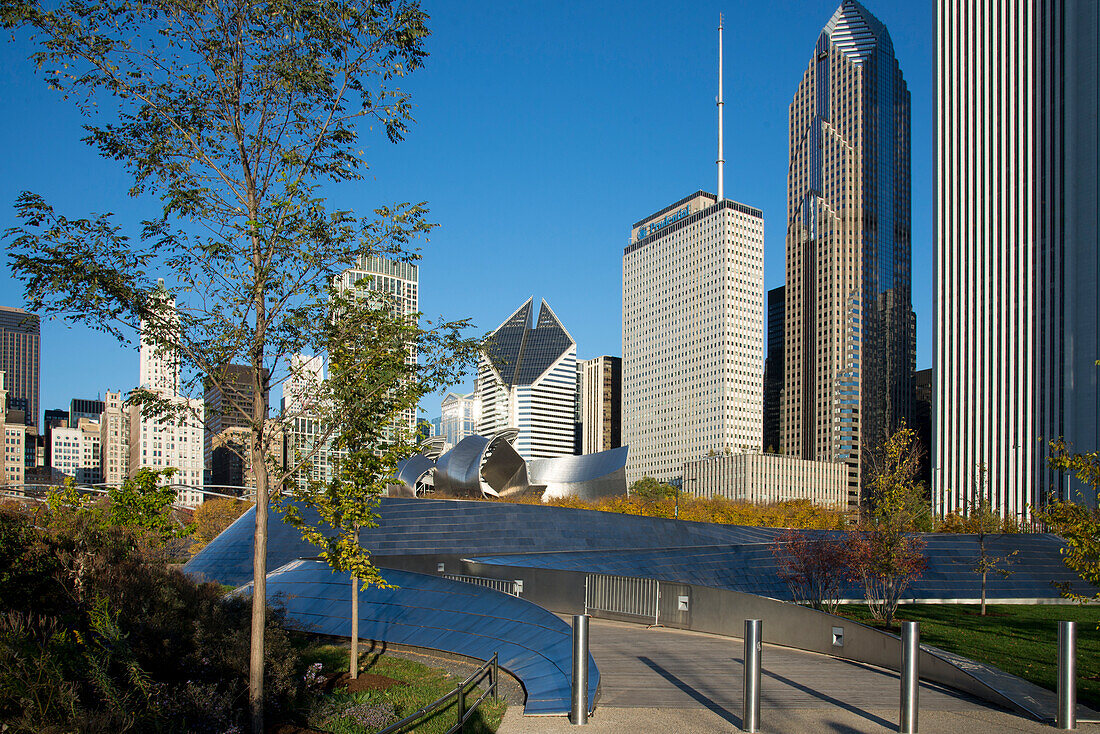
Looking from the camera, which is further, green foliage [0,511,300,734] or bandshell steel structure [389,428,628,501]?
bandshell steel structure [389,428,628,501]

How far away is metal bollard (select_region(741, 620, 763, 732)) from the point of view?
953 centimetres

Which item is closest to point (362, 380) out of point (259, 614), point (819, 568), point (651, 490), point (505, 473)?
point (259, 614)

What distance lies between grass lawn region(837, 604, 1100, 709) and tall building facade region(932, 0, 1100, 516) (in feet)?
271

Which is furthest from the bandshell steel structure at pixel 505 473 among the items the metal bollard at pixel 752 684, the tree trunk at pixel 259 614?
the metal bollard at pixel 752 684

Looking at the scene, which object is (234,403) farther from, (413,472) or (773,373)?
(773,373)

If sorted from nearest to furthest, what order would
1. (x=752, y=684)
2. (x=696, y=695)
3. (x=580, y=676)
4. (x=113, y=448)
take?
(x=752, y=684) → (x=580, y=676) → (x=696, y=695) → (x=113, y=448)

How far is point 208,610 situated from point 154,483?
225cm

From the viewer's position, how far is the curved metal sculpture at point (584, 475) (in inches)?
2729

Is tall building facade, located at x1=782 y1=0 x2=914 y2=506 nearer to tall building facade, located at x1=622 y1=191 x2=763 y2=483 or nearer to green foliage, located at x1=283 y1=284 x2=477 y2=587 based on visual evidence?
tall building facade, located at x1=622 y1=191 x2=763 y2=483

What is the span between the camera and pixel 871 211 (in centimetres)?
17650

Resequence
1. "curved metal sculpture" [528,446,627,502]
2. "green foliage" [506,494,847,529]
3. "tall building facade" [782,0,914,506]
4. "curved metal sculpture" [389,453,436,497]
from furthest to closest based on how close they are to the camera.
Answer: "tall building facade" [782,0,914,506] < "curved metal sculpture" [389,453,436,497] < "curved metal sculpture" [528,446,627,502] < "green foliage" [506,494,847,529]

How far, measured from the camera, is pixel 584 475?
2837 inches

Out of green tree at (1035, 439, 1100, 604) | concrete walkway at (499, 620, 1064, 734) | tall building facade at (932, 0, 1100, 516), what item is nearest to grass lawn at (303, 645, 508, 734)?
concrete walkway at (499, 620, 1064, 734)

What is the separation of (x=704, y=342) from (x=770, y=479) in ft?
120
